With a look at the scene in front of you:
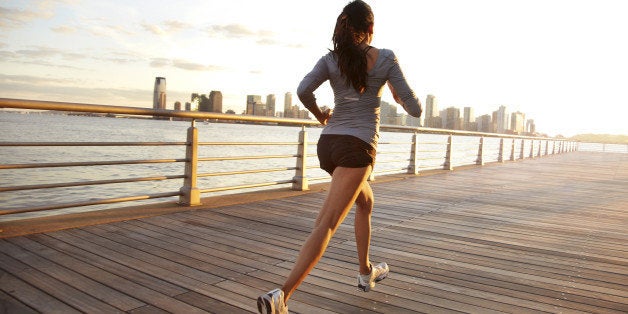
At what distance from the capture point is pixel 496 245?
3859 mm

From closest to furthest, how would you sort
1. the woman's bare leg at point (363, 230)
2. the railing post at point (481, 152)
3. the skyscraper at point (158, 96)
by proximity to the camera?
the woman's bare leg at point (363, 230) → the skyscraper at point (158, 96) → the railing post at point (481, 152)

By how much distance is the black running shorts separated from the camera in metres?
2.08

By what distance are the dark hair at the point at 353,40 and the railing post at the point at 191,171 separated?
3120 millimetres

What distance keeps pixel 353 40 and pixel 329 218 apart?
0.79 metres

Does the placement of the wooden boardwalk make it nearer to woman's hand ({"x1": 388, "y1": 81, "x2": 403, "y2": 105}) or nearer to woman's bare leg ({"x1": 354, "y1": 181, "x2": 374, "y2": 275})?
woman's bare leg ({"x1": 354, "y1": 181, "x2": 374, "y2": 275})

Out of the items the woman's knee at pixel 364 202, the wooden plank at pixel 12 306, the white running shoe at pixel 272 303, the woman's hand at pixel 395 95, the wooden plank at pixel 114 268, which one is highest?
the woman's hand at pixel 395 95

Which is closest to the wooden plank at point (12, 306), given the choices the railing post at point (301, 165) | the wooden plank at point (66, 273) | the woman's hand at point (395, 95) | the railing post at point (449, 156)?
the wooden plank at point (66, 273)

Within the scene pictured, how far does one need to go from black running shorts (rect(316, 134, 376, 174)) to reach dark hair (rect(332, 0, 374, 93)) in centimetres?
23

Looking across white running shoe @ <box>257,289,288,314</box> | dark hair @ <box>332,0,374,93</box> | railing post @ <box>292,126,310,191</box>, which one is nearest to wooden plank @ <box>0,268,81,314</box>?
white running shoe @ <box>257,289,288,314</box>

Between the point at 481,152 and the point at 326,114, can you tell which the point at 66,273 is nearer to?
the point at 326,114

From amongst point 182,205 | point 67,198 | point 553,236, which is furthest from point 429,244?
point 67,198

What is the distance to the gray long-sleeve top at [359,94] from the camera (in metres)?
2.11

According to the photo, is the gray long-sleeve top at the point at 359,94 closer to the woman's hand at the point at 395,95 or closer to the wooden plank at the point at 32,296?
the woman's hand at the point at 395,95

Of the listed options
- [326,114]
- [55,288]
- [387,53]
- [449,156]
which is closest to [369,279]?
[326,114]
